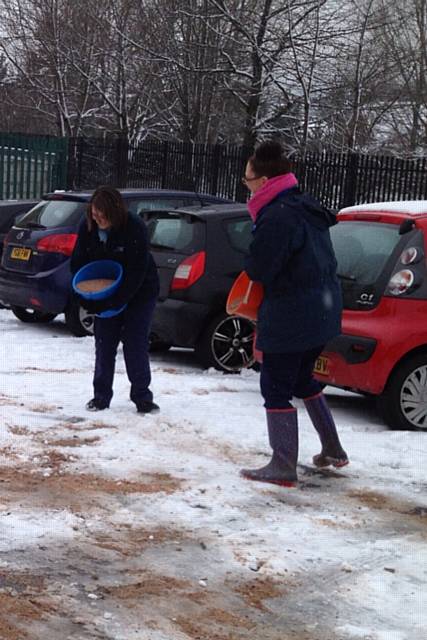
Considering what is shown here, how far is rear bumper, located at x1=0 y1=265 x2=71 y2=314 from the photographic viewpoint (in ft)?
38.8

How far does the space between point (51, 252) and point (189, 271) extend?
8.18ft

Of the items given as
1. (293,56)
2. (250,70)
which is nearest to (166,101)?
(250,70)

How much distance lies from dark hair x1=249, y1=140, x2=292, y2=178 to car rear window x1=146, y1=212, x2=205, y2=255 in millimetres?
3980

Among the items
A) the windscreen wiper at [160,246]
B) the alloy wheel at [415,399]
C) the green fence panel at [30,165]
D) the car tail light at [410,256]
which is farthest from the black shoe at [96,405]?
the green fence panel at [30,165]

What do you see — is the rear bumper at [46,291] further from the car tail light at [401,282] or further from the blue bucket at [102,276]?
the car tail light at [401,282]

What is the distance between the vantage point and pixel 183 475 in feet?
20.3

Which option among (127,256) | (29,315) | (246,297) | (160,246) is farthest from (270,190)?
(29,315)

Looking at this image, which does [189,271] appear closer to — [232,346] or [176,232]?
[176,232]

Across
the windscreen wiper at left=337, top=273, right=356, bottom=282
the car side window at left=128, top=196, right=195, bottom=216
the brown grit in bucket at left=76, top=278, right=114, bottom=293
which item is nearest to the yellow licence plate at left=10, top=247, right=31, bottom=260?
the car side window at left=128, top=196, right=195, bottom=216

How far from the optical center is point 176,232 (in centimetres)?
1049

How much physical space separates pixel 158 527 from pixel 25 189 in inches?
732

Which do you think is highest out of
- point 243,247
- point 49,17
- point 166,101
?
point 49,17

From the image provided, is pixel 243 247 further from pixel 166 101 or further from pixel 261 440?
pixel 166 101

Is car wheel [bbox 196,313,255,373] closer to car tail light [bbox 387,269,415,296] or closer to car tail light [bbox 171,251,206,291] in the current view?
car tail light [bbox 171,251,206,291]
